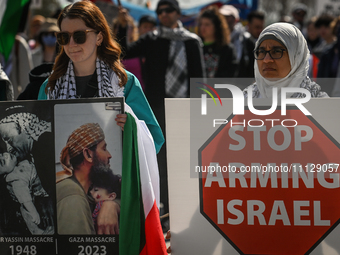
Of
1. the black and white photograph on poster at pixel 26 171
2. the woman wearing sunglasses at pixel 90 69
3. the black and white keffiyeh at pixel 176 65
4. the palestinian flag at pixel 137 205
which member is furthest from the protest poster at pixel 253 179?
the black and white keffiyeh at pixel 176 65

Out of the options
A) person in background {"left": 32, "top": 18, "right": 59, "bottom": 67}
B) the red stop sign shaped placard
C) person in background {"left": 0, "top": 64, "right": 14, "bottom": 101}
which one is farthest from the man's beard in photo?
person in background {"left": 32, "top": 18, "right": 59, "bottom": 67}

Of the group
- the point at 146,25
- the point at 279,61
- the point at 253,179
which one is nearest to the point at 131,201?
the point at 253,179

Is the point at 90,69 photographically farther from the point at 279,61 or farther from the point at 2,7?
the point at 2,7

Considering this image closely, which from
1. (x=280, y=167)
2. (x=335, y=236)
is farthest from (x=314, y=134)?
(x=335, y=236)

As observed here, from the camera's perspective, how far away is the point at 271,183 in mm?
2430

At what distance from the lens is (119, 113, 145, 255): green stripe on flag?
253cm

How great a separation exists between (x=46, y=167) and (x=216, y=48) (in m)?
3.88

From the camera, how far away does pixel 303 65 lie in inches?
114

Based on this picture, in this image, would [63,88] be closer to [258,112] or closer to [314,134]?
[258,112]

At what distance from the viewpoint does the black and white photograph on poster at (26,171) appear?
8.42 ft

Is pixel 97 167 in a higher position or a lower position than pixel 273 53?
lower

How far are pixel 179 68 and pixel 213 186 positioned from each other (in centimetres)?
275

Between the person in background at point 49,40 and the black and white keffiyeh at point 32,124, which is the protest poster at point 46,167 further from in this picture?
the person in background at point 49,40

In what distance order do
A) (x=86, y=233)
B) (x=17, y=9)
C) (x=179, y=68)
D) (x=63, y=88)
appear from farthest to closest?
(x=179, y=68) → (x=17, y=9) → (x=63, y=88) → (x=86, y=233)
